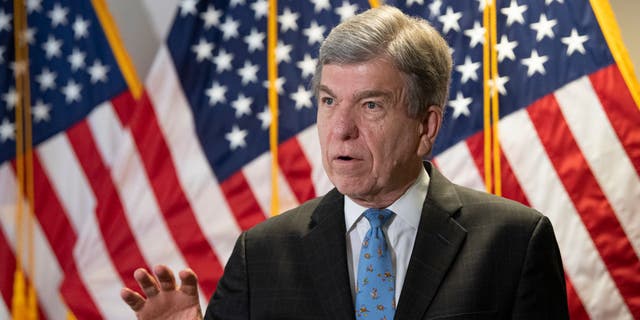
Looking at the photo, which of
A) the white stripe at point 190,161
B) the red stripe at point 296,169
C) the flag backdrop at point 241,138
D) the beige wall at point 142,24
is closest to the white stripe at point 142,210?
the flag backdrop at point 241,138

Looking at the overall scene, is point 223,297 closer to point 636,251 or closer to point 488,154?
point 488,154

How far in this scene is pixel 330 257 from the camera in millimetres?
1627

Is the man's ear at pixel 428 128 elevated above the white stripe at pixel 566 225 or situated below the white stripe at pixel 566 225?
above

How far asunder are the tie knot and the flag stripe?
73.4 inches

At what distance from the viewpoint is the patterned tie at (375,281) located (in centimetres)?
157

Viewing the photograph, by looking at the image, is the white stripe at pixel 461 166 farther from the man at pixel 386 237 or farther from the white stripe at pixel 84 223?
the man at pixel 386 237

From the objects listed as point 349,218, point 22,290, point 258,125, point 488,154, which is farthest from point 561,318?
point 22,290

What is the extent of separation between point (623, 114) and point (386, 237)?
5.75ft

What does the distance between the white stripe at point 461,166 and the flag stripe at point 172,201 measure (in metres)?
0.95

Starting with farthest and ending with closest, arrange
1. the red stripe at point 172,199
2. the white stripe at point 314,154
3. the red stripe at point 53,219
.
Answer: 1. the red stripe at point 53,219
2. the red stripe at point 172,199
3. the white stripe at point 314,154

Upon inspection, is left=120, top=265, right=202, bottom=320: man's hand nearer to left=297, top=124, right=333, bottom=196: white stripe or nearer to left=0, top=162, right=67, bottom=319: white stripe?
left=297, top=124, right=333, bottom=196: white stripe

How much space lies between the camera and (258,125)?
3.43 m

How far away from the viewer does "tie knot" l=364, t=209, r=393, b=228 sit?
1.64 meters

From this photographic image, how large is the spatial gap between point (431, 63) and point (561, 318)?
521 millimetres
